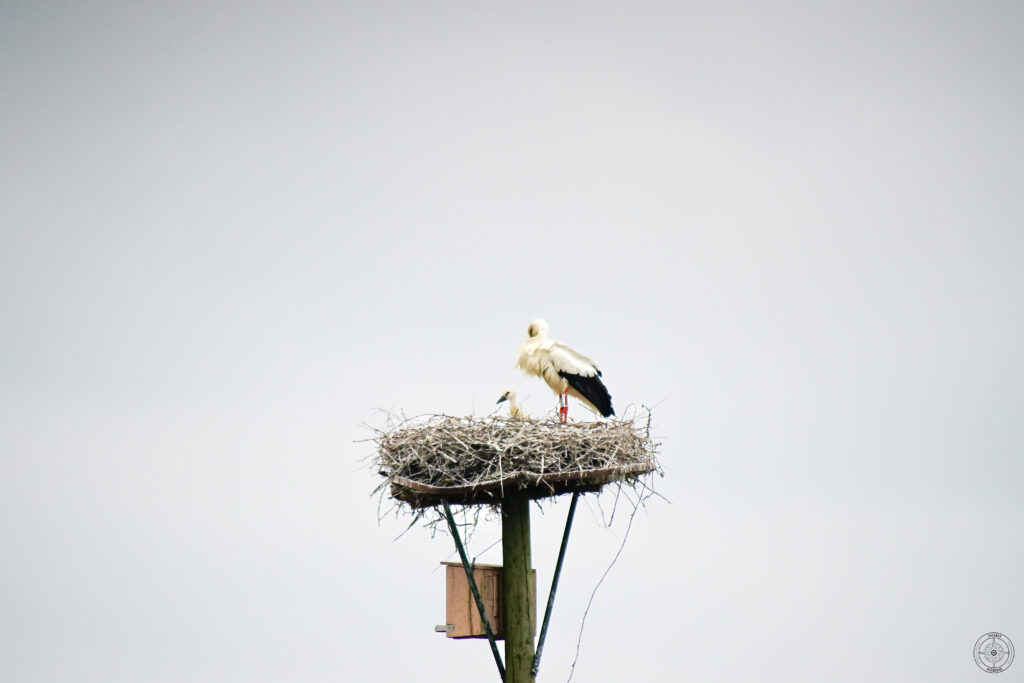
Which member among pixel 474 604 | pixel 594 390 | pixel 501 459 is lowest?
pixel 474 604

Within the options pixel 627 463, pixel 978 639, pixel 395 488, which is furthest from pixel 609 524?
pixel 978 639

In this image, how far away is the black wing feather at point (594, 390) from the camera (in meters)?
8.25

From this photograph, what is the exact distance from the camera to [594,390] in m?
8.33

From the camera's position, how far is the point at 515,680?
681 centimetres

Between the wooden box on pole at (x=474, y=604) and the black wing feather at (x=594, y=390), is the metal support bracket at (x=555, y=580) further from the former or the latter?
the black wing feather at (x=594, y=390)

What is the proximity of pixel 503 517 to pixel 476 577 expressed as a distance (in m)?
0.49

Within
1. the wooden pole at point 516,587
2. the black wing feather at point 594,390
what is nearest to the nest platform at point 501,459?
the wooden pole at point 516,587

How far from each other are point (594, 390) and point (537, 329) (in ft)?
2.85

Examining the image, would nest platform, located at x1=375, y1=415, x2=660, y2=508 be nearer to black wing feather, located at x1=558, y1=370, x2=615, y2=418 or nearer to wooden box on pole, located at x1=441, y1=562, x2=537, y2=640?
wooden box on pole, located at x1=441, y1=562, x2=537, y2=640

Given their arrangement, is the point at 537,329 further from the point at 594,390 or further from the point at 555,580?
the point at 555,580

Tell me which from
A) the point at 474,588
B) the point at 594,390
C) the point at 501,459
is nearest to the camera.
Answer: the point at 501,459

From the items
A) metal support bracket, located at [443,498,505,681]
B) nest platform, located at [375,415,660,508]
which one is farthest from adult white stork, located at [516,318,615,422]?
metal support bracket, located at [443,498,505,681]

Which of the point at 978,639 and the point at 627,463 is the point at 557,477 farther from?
the point at 978,639

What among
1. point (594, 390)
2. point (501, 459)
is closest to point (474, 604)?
point (501, 459)
